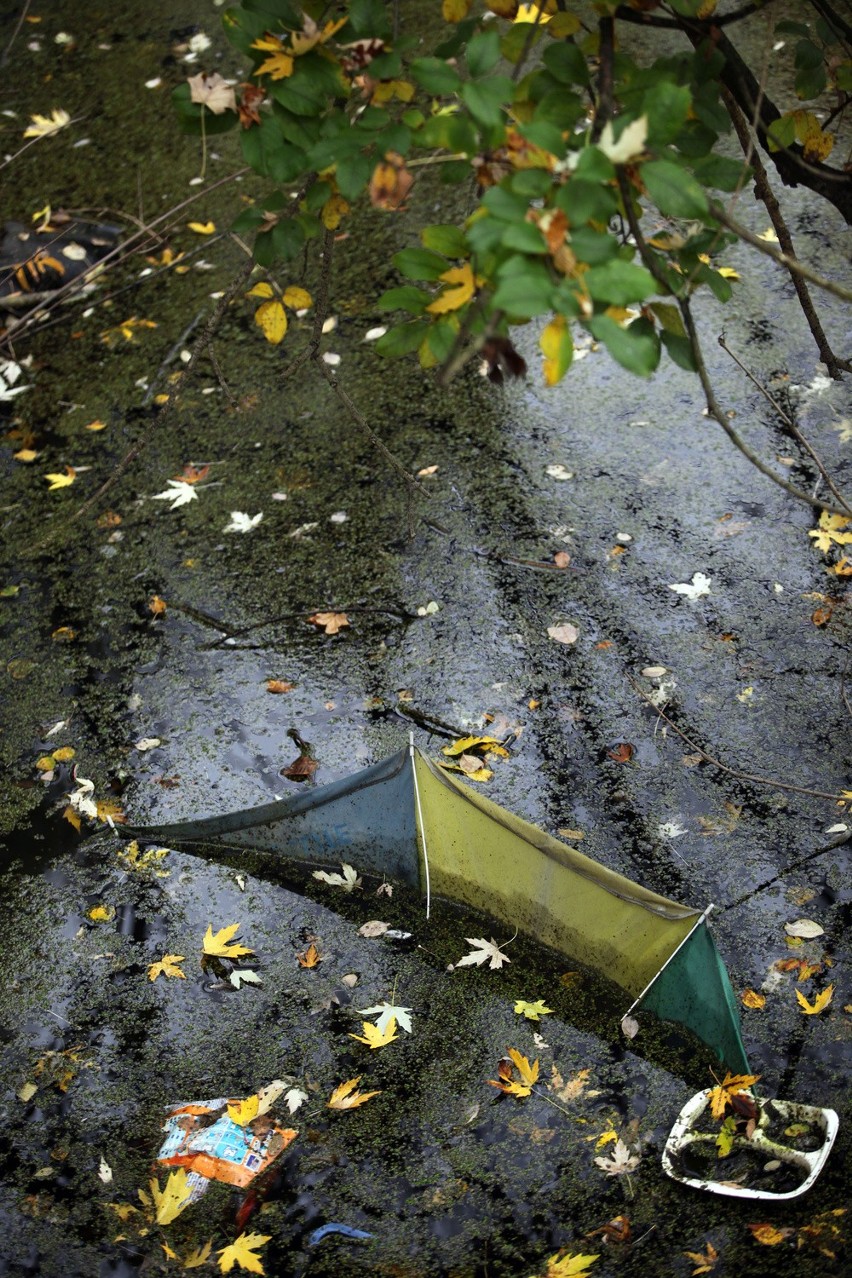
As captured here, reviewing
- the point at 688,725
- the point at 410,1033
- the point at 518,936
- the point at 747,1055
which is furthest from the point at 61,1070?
the point at 688,725

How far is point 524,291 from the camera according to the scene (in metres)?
1.53

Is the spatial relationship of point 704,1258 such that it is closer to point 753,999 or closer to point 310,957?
point 753,999

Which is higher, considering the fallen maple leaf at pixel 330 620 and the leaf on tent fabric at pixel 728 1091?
the fallen maple leaf at pixel 330 620

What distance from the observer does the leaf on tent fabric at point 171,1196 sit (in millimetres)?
2846

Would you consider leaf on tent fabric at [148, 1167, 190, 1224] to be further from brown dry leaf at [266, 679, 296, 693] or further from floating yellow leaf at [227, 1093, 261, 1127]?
brown dry leaf at [266, 679, 296, 693]

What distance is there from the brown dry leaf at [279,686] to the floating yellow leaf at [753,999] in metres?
1.89

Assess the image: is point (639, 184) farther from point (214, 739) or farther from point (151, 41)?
point (151, 41)

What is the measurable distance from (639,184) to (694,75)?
→ 392mm

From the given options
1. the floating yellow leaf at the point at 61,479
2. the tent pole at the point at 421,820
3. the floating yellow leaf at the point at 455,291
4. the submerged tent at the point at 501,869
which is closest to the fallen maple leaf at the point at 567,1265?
the submerged tent at the point at 501,869

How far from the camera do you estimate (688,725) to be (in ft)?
12.5

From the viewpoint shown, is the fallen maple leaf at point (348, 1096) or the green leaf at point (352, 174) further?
the fallen maple leaf at point (348, 1096)

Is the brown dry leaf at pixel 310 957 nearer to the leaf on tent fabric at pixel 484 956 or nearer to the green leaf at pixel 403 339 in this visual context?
the leaf on tent fabric at pixel 484 956

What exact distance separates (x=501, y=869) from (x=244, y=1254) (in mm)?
1149

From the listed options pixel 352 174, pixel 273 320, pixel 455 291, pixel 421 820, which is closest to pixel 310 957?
pixel 421 820
